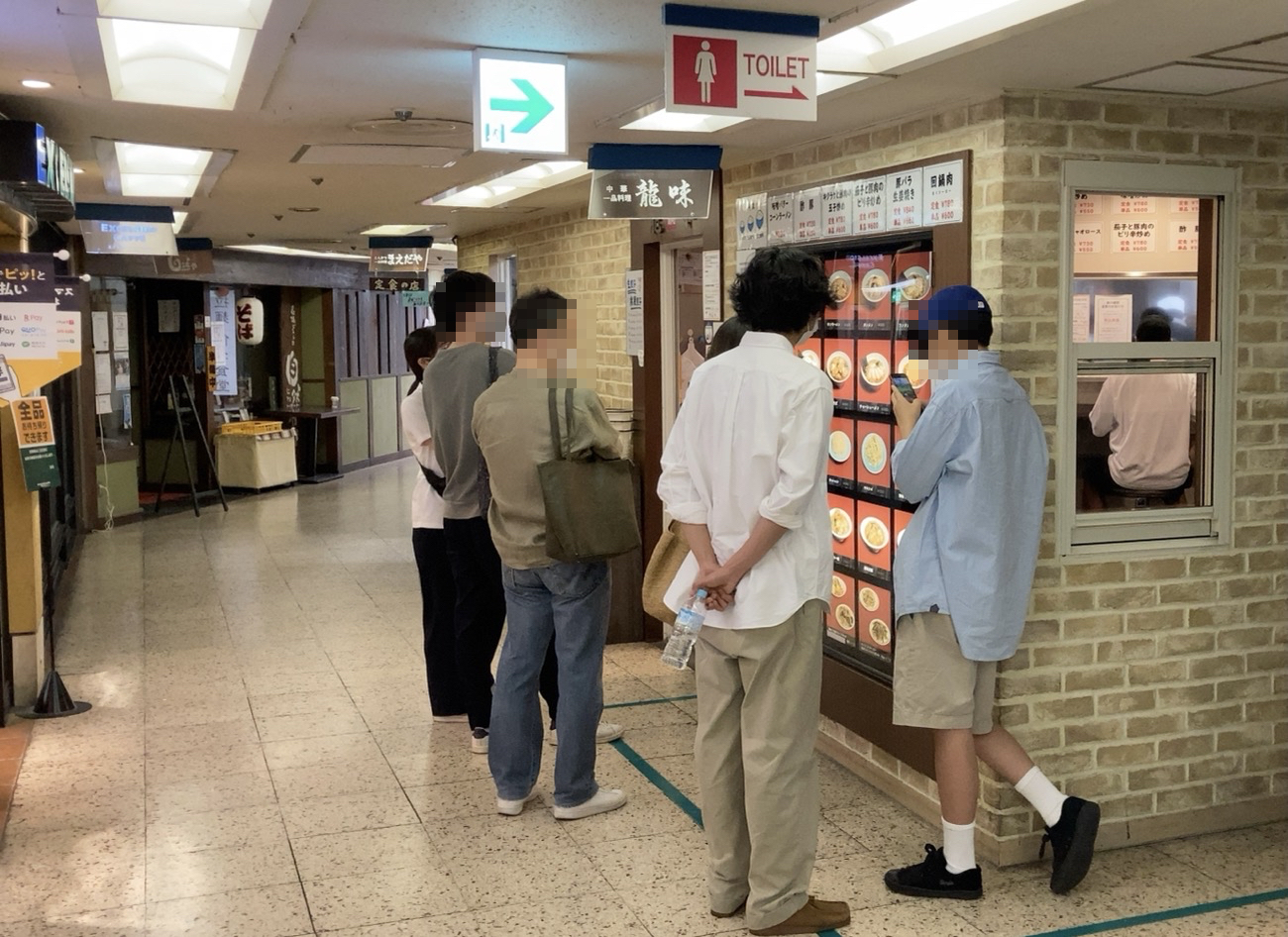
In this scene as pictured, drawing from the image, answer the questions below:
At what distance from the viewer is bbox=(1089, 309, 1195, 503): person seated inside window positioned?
4.01 metres

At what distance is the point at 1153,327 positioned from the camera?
401 centimetres

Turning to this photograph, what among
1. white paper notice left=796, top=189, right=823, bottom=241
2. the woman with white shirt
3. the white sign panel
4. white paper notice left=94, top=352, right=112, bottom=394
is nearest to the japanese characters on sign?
white paper notice left=796, top=189, right=823, bottom=241

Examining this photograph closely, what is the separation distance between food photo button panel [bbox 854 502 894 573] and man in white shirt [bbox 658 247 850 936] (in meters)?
1.30

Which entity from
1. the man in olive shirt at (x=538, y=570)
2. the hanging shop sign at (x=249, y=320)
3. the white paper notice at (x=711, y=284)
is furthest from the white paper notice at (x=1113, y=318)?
the hanging shop sign at (x=249, y=320)

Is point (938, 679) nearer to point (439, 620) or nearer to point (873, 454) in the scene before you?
point (873, 454)

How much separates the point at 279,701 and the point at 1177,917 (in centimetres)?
374

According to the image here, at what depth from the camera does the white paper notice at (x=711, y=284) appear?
18.3ft

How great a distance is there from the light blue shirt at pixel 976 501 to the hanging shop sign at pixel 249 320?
11.9m

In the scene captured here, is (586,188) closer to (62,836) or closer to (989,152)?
(989,152)

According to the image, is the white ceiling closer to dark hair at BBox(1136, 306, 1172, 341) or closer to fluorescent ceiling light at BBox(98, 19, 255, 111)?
fluorescent ceiling light at BBox(98, 19, 255, 111)

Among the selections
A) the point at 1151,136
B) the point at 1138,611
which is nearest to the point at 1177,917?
the point at 1138,611

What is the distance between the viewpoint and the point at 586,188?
690cm

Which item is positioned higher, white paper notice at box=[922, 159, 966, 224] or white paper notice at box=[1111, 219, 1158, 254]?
white paper notice at box=[922, 159, 966, 224]

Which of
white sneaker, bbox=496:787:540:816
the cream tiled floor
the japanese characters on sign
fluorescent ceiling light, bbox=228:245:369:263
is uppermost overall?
fluorescent ceiling light, bbox=228:245:369:263
